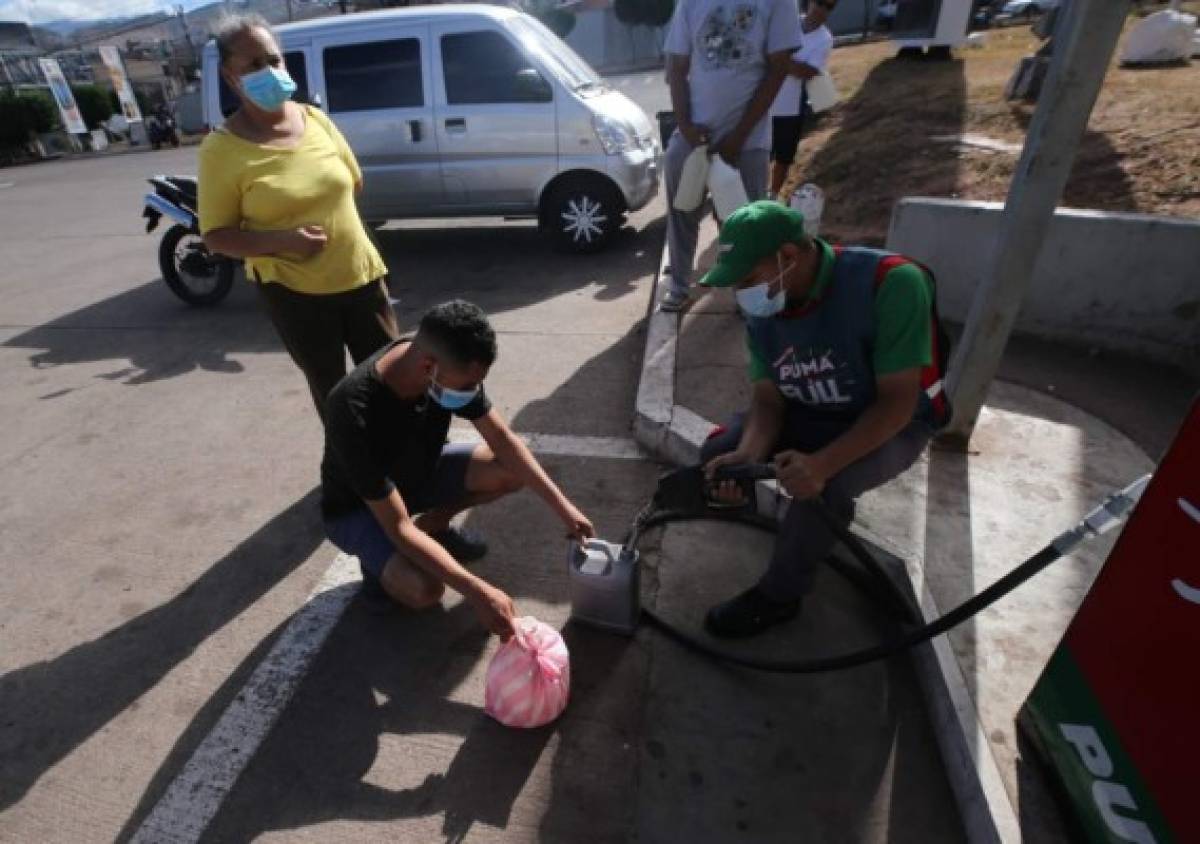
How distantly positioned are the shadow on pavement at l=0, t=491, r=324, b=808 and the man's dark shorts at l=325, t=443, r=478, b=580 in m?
0.59

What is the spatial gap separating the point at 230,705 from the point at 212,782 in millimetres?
281

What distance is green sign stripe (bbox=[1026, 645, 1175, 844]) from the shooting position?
1.45m

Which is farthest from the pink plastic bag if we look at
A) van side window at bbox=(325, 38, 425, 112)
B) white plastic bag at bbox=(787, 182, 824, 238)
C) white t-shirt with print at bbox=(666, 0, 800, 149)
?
van side window at bbox=(325, 38, 425, 112)

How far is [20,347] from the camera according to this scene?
213 inches

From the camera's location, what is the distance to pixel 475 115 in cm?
584

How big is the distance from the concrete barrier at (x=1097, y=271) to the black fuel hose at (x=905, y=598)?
189 cm

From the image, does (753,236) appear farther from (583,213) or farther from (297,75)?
(297,75)

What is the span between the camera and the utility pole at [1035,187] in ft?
7.50

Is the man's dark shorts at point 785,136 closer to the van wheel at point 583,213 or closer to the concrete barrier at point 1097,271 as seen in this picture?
the van wheel at point 583,213

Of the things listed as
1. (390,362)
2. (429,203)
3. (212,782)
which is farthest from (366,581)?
(429,203)

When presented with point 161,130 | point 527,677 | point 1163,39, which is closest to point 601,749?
point 527,677

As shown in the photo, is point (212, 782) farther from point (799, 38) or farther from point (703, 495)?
point (799, 38)

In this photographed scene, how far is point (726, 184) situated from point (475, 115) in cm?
291

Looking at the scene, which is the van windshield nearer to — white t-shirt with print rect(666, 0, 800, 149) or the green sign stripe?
white t-shirt with print rect(666, 0, 800, 149)
